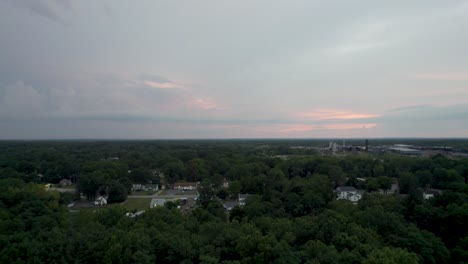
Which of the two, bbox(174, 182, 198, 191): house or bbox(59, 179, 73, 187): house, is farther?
bbox(59, 179, 73, 187): house

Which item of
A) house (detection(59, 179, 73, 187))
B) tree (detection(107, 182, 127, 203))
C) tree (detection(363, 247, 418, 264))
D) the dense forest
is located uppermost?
tree (detection(363, 247, 418, 264))

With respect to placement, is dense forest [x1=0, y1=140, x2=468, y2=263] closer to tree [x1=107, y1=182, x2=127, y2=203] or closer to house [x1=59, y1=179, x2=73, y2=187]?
tree [x1=107, y1=182, x2=127, y2=203]

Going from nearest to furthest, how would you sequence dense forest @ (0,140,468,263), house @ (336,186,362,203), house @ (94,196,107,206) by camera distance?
dense forest @ (0,140,468,263), house @ (336,186,362,203), house @ (94,196,107,206)

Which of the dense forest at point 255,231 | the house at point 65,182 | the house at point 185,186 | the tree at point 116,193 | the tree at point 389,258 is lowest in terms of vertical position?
the house at point 65,182

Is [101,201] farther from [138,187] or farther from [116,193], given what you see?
[138,187]

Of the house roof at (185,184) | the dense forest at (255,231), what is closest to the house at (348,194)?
the dense forest at (255,231)

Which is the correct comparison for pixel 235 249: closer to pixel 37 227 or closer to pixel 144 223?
pixel 144 223

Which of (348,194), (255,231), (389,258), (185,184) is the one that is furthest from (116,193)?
(389,258)

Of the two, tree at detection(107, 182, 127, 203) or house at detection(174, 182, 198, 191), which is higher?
tree at detection(107, 182, 127, 203)

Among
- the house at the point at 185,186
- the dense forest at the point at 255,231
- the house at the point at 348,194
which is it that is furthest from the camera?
the house at the point at 185,186

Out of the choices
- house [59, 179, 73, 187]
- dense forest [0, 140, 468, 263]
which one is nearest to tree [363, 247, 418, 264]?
dense forest [0, 140, 468, 263]

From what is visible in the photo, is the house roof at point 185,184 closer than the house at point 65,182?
Yes

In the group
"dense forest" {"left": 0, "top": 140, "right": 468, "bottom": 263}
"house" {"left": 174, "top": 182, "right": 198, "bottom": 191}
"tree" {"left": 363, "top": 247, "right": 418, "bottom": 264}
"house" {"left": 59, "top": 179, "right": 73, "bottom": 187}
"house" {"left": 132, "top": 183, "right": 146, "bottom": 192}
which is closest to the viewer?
"tree" {"left": 363, "top": 247, "right": 418, "bottom": 264}

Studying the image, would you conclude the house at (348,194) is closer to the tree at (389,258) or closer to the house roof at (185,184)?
the house roof at (185,184)
